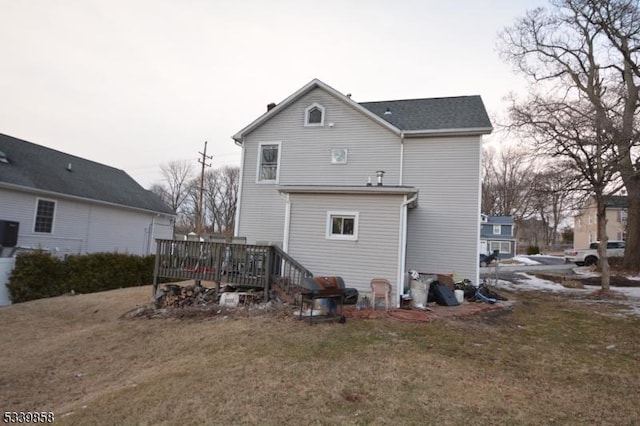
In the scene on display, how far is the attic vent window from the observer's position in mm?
12523

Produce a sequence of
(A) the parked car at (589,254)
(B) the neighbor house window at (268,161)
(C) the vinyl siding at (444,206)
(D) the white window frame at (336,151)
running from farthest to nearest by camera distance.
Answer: (A) the parked car at (589,254), (B) the neighbor house window at (268,161), (D) the white window frame at (336,151), (C) the vinyl siding at (444,206)

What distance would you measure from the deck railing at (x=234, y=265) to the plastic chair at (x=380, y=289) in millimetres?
1605

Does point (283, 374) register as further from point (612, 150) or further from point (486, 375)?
point (612, 150)

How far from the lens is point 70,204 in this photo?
55.7 feet

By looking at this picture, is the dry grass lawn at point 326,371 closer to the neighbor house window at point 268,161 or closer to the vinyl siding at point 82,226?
the neighbor house window at point 268,161

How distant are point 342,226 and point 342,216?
26cm

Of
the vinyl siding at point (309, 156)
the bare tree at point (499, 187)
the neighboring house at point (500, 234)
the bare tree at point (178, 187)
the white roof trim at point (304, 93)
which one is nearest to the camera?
the white roof trim at point (304, 93)

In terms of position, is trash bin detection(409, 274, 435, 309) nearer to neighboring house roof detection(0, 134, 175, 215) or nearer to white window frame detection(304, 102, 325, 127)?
white window frame detection(304, 102, 325, 127)

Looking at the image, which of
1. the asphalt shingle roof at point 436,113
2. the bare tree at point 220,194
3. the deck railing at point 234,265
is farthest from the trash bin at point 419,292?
the bare tree at point 220,194

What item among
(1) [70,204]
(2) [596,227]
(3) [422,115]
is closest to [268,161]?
(3) [422,115]

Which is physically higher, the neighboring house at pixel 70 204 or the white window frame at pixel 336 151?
the white window frame at pixel 336 151

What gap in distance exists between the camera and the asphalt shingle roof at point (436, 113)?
1145 cm

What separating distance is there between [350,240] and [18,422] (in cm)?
687

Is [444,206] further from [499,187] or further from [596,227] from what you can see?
[596,227]
